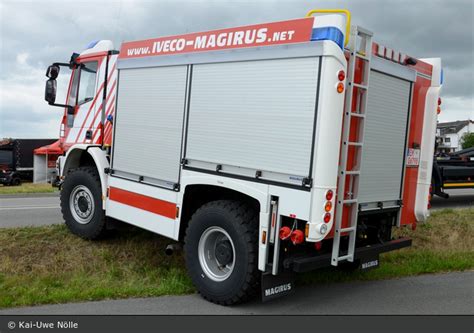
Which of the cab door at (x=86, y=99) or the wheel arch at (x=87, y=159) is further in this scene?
the cab door at (x=86, y=99)

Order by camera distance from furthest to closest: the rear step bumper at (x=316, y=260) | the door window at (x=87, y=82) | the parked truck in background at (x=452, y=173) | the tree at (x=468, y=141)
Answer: the tree at (x=468, y=141) → the parked truck in background at (x=452, y=173) → the door window at (x=87, y=82) → the rear step bumper at (x=316, y=260)

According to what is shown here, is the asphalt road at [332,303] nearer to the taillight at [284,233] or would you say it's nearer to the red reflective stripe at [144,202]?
the taillight at [284,233]

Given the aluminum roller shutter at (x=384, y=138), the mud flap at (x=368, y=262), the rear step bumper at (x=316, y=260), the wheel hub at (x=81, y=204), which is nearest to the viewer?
the rear step bumper at (x=316, y=260)

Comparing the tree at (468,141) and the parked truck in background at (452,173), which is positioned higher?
the tree at (468,141)

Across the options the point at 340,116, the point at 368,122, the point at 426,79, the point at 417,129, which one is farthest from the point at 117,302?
the point at 426,79

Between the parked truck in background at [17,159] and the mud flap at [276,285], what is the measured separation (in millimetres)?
24092

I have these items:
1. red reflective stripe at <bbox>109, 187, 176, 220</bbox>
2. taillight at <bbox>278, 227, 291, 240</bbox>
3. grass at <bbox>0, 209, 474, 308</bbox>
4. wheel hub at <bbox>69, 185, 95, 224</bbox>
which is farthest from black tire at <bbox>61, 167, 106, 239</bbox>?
taillight at <bbox>278, 227, 291, 240</bbox>

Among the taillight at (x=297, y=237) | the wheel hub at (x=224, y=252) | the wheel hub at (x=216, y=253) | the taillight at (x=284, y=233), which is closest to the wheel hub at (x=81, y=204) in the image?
the wheel hub at (x=216, y=253)

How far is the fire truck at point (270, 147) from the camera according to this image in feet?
14.5

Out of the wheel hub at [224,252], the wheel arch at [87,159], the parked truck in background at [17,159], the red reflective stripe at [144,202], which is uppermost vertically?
the wheel arch at [87,159]

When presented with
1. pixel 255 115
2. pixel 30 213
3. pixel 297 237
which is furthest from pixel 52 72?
pixel 297 237

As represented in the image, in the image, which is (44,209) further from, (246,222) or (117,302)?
(246,222)

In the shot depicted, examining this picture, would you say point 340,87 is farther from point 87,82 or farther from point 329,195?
point 87,82

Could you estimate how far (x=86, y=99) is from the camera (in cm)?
757
